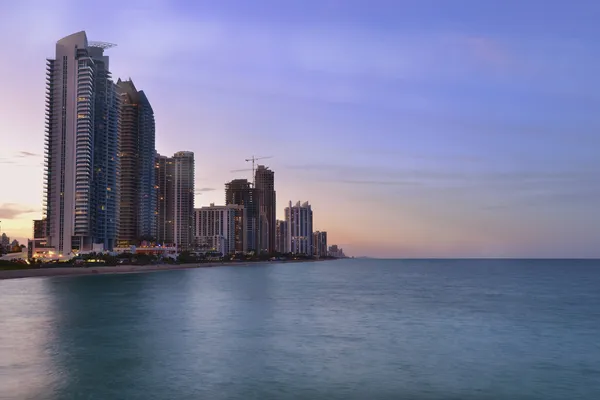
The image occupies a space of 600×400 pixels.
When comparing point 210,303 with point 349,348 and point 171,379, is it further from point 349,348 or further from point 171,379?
point 171,379

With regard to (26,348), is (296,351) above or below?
below

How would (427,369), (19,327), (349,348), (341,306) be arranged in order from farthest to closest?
(341,306), (19,327), (349,348), (427,369)

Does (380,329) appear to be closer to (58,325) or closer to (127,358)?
(127,358)

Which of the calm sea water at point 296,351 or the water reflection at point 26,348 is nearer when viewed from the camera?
the water reflection at point 26,348

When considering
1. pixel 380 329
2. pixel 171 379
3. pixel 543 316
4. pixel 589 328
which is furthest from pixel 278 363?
pixel 543 316

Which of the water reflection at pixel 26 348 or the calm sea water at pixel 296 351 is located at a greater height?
the water reflection at pixel 26 348

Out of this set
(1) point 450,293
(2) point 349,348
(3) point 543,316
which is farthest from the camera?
(1) point 450,293

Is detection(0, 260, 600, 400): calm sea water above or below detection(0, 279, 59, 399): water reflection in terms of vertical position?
below

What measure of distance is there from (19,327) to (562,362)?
173ft

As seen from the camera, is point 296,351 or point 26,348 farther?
point 296,351

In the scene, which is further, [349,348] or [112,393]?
[349,348]

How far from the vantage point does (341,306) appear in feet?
281

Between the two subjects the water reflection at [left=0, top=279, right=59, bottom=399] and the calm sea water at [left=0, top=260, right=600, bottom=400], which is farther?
the calm sea water at [left=0, top=260, right=600, bottom=400]

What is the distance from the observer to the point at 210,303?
89.8 metres
